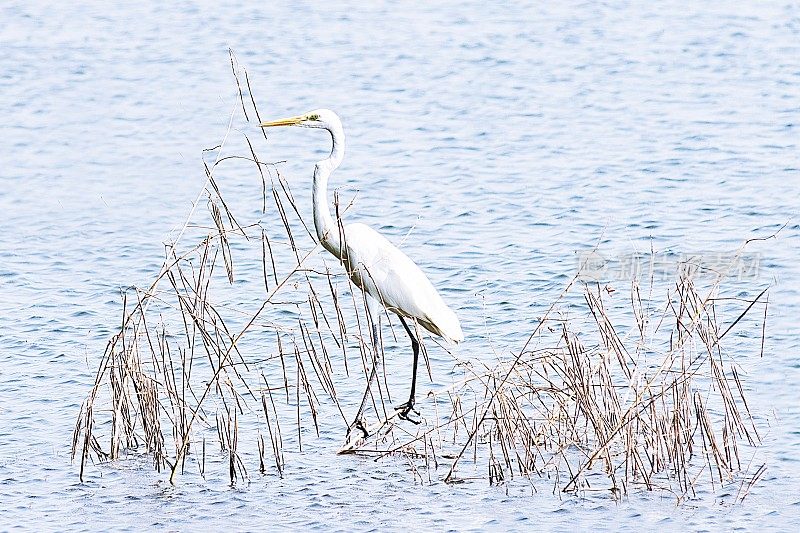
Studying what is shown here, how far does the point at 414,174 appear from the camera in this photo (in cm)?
1562

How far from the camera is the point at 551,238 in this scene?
43.7ft

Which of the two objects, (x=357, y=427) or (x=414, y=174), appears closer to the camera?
(x=357, y=427)

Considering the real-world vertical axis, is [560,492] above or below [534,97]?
below

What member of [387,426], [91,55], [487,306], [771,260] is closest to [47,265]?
[487,306]

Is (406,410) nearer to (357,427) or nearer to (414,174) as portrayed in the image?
(357,427)

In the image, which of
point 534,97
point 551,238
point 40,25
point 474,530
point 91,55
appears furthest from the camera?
point 40,25

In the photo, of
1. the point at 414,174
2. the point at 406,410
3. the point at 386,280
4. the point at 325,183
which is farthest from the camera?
the point at 414,174

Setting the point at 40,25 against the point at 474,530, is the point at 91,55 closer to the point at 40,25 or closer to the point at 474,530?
the point at 40,25

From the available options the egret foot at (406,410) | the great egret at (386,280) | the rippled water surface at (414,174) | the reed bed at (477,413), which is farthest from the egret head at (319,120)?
the rippled water surface at (414,174)

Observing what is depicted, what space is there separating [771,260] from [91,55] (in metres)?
12.5

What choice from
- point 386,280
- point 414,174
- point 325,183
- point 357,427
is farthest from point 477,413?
point 414,174

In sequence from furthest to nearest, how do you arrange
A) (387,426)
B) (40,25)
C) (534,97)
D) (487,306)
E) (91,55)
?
(40,25), (91,55), (534,97), (487,306), (387,426)

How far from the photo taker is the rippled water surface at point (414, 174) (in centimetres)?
827

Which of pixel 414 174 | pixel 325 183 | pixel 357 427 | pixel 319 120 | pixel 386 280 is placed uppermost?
pixel 414 174
